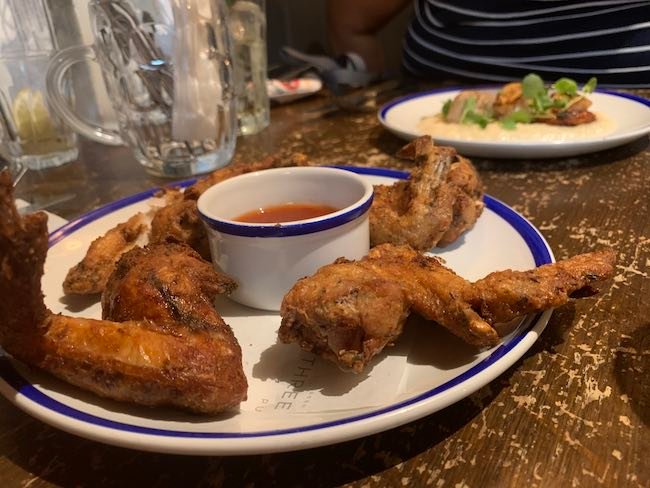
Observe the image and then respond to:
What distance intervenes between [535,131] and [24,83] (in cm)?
201

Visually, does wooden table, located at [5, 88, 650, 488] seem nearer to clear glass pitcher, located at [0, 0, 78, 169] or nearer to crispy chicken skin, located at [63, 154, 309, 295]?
crispy chicken skin, located at [63, 154, 309, 295]

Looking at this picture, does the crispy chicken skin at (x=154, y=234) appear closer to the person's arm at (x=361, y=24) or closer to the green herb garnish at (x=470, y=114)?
the green herb garnish at (x=470, y=114)

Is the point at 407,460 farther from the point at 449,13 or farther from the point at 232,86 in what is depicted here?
the point at 449,13

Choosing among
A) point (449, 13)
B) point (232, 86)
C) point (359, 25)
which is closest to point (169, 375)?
point (232, 86)

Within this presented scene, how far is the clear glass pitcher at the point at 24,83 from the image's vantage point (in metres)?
2.32

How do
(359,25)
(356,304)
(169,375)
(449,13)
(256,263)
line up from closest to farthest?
(169,375) < (356,304) < (256,263) < (449,13) < (359,25)

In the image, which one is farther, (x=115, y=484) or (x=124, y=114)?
(x=124, y=114)

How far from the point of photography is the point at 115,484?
0.89m

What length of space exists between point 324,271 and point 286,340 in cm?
14

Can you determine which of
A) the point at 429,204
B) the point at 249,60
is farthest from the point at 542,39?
the point at 429,204

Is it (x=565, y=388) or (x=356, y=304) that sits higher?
(x=356, y=304)

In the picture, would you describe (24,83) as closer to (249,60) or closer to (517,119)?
(249,60)

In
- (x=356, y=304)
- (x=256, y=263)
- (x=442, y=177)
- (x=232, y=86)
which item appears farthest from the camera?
(x=232, y=86)

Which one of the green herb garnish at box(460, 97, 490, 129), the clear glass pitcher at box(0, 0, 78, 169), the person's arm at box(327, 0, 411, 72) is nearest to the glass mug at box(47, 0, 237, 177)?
the clear glass pitcher at box(0, 0, 78, 169)
